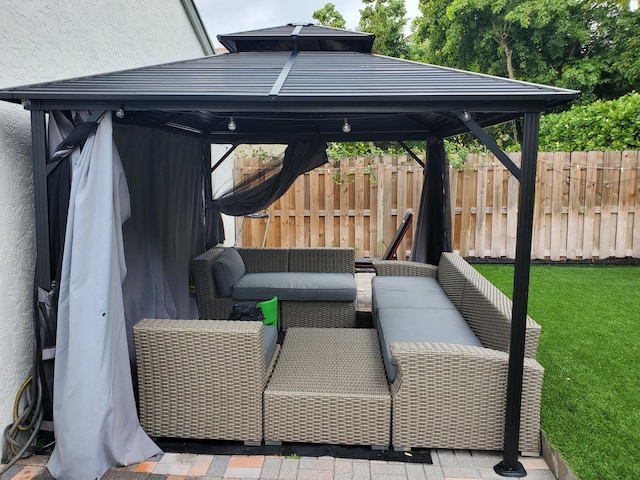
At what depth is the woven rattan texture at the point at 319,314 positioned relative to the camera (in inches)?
195

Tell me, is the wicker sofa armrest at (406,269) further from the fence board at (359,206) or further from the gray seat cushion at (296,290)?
the fence board at (359,206)

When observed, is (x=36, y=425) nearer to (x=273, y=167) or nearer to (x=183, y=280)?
(x=183, y=280)

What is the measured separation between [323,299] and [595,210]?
5361 mm

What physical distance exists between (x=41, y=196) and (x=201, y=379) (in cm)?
135

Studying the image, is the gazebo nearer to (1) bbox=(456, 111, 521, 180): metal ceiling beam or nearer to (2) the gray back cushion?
(1) bbox=(456, 111, 521, 180): metal ceiling beam

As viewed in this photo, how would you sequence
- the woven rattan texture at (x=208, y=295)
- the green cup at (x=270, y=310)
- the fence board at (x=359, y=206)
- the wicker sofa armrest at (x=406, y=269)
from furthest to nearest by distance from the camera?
the fence board at (x=359, y=206) < the wicker sofa armrest at (x=406, y=269) < the woven rattan texture at (x=208, y=295) < the green cup at (x=270, y=310)

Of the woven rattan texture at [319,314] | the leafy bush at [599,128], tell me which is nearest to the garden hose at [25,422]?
the woven rattan texture at [319,314]

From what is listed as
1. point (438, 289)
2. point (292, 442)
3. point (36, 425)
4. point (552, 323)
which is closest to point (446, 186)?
point (438, 289)

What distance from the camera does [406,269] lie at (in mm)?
5430

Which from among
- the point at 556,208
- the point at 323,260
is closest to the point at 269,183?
the point at 323,260

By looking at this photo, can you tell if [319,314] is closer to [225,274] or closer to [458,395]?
[225,274]

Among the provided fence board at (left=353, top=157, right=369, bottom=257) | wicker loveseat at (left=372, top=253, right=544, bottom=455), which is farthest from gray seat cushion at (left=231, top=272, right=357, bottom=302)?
fence board at (left=353, top=157, right=369, bottom=257)

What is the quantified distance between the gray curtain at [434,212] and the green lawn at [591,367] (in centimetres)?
126

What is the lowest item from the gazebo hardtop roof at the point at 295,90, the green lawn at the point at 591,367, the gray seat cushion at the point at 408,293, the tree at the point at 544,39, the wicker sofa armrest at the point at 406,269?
the green lawn at the point at 591,367
